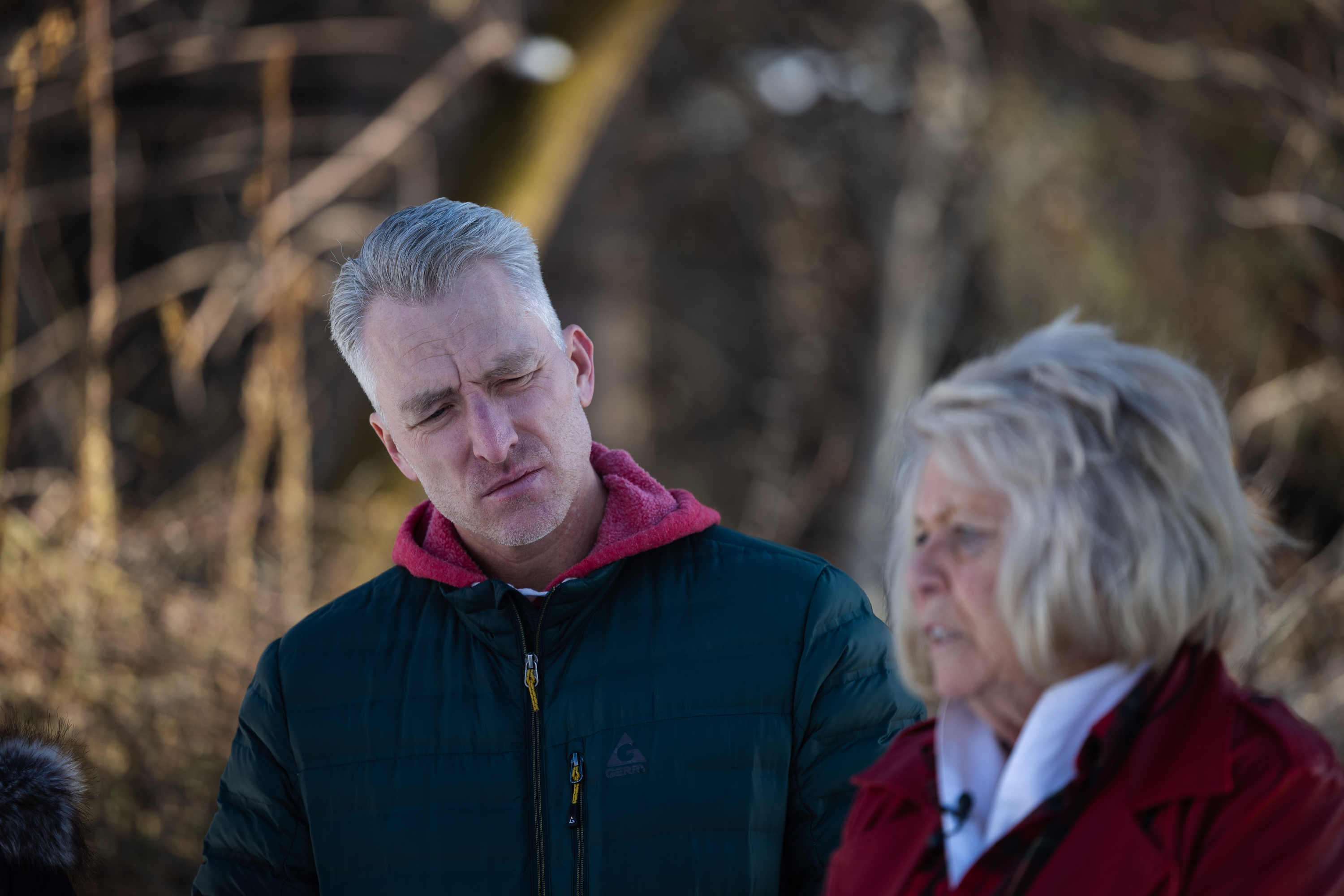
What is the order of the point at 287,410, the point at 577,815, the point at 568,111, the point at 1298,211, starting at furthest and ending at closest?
the point at 568,111 < the point at 1298,211 < the point at 287,410 < the point at 577,815

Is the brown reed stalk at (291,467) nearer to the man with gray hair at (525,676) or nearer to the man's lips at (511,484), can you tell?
the man with gray hair at (525,676)

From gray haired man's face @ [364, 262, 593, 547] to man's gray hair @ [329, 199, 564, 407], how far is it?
0.02 m

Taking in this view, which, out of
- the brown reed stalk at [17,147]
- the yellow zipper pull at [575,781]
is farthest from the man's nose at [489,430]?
the brown reed stalk at [17,147]

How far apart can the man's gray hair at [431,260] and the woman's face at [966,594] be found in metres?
0.90

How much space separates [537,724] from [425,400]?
0.56m

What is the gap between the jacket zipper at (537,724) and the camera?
1722 mm

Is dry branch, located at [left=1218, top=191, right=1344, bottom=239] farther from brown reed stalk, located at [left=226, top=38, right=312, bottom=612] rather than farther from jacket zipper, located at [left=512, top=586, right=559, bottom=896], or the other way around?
jacket zipper, located at [left=512, top=586, right=559, bottom=896]

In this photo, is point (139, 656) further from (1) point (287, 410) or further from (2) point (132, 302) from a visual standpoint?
(2) point (132, 302)

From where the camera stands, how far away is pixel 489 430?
6.02 feet

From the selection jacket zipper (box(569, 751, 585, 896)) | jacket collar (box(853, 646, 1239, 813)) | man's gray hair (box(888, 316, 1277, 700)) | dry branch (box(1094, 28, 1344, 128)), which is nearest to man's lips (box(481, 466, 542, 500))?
jacket zipper (box(569, 751, 585, 896))

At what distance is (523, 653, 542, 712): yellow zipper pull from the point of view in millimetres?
1781

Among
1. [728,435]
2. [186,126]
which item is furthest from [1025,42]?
[186,126]

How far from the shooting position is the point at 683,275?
10906mm

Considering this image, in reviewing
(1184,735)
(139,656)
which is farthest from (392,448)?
(139,656)
